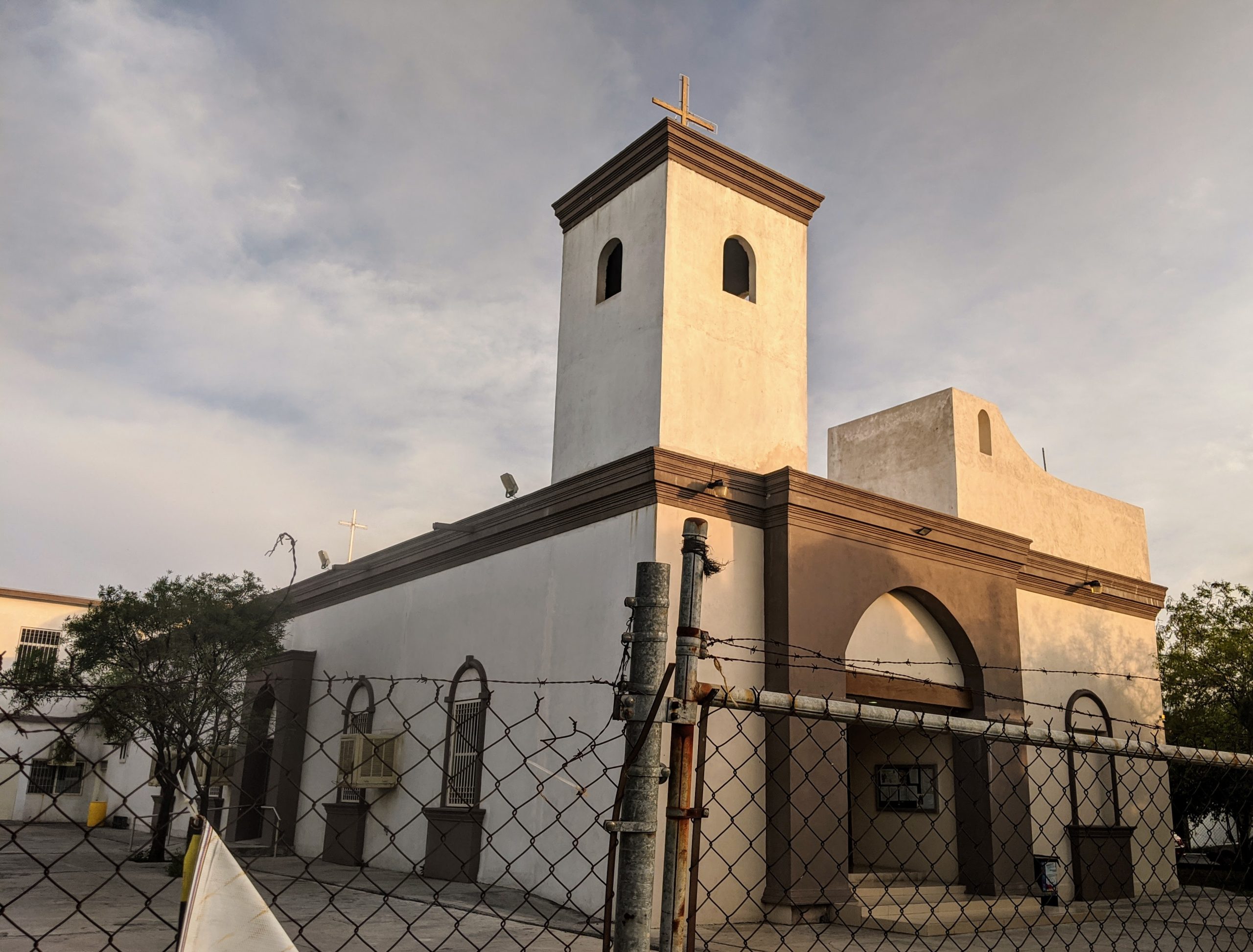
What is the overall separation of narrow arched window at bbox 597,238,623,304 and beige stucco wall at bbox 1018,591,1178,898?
7.32 m

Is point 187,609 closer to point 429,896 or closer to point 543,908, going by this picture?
point 429,896

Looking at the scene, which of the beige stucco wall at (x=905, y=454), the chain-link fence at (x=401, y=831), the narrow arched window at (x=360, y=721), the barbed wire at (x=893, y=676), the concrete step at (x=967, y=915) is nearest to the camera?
the chain-link fence at (x=401, y=831)

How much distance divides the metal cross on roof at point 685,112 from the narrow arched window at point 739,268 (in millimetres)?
1498

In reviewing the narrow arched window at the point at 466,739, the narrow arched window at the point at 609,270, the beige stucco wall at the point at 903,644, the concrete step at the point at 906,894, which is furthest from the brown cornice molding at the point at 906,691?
the narrow arched window at the point at 609,270

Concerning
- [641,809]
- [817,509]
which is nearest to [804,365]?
[817,509]

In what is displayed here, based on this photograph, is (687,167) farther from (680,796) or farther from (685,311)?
(680,796)

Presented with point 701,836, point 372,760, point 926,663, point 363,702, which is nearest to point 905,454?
point 926,663

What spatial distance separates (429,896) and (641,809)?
961 cm

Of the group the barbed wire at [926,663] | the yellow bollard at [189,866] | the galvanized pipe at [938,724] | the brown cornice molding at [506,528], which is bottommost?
the yellow bollard at [189,866]

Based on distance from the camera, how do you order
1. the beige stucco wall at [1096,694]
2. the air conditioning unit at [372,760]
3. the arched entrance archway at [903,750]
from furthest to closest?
the beige stucco wall at [1096,694]
the air conditioning unit at [372,760]
the arched entrance archway at [903,750]

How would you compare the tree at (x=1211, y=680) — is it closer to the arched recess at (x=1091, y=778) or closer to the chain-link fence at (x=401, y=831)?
the arched recess at (x=1091, y=778)

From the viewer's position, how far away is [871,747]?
47.5ft

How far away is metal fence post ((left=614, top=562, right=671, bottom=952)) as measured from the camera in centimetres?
249

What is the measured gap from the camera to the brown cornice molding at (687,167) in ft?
41.8
